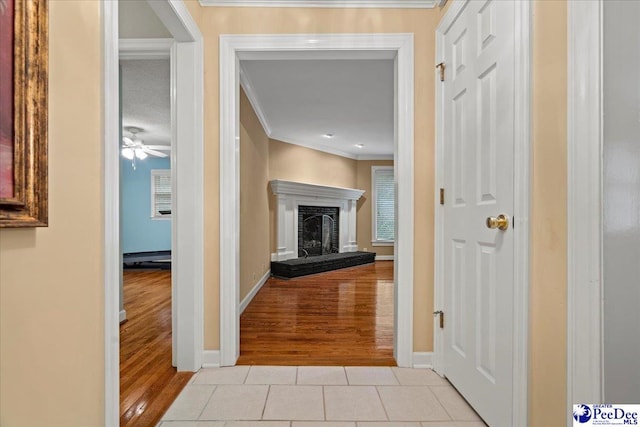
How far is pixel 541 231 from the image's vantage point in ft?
3.96

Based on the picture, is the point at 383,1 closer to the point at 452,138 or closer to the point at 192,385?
the point at 452,138

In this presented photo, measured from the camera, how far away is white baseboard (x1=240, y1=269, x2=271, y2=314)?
3470 millimetres

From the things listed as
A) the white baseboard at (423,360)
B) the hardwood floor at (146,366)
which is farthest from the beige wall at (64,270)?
the white baseboard at (423,360)

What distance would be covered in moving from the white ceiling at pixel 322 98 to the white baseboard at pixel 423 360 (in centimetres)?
215

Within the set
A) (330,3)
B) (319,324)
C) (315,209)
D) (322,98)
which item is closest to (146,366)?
(319,324)

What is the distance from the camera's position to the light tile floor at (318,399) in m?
1.57

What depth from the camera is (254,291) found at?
4.10 meters

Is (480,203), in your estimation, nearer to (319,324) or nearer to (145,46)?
(319,324)

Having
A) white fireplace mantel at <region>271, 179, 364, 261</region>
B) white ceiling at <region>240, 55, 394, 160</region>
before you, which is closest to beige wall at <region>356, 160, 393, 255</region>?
white fireplace mantel at <region>271, 179, 364, 261</region>

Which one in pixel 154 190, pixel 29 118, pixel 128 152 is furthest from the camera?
pixel 154 190

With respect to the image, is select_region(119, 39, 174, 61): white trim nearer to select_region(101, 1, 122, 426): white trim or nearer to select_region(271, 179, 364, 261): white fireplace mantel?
select_region(101, 1, 122, 426): white trim

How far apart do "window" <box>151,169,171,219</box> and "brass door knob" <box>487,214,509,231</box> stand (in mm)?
7458

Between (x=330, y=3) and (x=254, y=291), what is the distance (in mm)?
3188

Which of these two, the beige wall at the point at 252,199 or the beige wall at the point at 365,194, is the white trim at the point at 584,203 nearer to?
the beige wall at the point at 252,199
